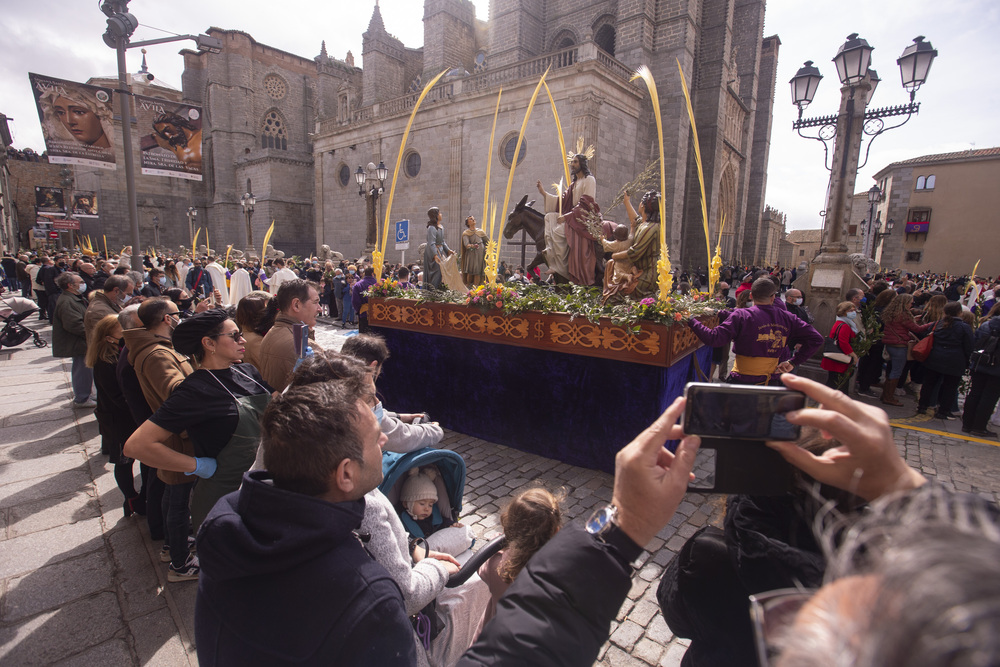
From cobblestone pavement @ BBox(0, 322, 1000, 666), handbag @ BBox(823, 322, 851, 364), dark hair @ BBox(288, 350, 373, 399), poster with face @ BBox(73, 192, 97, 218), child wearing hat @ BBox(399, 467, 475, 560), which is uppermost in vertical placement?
poster with face @ BBox(73, 192, 97, 218)

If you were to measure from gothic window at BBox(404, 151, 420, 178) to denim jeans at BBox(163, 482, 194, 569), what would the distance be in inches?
789

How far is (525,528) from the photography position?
6.33 ft

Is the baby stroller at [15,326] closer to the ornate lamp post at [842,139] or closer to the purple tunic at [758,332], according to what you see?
the purple tunic at [758,332]

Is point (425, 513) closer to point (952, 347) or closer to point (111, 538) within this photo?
point (111, 538)

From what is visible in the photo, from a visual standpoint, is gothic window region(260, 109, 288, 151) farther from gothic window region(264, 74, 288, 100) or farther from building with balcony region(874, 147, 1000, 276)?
building with balcony region(874, 147, 1000, 276)

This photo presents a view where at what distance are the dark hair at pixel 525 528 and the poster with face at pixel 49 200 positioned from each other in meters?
50.4

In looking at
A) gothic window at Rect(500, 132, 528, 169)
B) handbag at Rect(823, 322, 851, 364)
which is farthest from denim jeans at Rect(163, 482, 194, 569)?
gothic window at Rect(500, 132, 528, 169)

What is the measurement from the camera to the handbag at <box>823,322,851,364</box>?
6121 mm

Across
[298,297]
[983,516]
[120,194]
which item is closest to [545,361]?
[298,297]

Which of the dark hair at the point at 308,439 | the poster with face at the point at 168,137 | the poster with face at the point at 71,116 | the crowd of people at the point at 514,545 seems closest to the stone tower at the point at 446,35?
the poster with face at the point at 168,137

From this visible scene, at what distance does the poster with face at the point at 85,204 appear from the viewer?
3488 centimetres

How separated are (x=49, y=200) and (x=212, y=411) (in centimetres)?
4986

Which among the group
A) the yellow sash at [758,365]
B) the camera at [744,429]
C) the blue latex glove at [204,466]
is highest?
the camera at [744,429]

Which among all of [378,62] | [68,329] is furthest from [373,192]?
[378,62]
